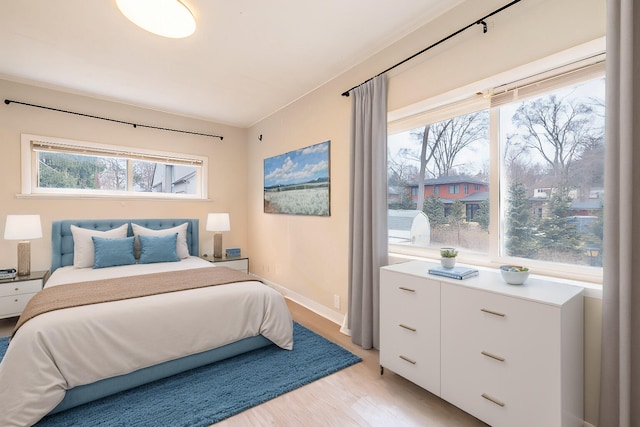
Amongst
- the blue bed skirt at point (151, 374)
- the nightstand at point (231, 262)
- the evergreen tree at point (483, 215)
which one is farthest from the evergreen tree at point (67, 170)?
the evergreen tree at point (483, 215)

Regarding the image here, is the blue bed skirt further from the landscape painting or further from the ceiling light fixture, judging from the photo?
the ceiling light fixture

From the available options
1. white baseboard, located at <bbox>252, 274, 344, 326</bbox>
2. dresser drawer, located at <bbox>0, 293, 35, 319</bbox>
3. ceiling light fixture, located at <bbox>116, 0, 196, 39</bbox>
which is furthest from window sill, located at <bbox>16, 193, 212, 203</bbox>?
ceiling light fixture, located at <bbox>116, 0, 196, 39</bbox>

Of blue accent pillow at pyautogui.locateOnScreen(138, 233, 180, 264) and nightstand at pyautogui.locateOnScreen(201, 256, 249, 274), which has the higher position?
blue accent pillow at pyautogui.locateOnScreen(138, 233, 180, 264)

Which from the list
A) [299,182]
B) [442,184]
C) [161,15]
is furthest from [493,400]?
[161,15]

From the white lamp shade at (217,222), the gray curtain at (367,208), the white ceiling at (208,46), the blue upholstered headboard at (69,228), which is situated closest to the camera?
the white ceiling at (208,46)

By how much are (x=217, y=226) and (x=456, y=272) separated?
11.4ft

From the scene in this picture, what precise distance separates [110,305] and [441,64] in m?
2.91

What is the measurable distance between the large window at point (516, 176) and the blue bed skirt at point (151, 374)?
1.56 m

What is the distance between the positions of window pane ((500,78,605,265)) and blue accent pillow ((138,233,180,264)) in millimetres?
3504

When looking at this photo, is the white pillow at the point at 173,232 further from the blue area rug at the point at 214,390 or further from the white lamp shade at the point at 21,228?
the blue area rug at the point at 214,390

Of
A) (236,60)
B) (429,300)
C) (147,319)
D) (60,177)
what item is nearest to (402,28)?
(236,60)

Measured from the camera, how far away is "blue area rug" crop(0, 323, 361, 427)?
5.79ft

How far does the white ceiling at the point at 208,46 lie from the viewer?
2174mm

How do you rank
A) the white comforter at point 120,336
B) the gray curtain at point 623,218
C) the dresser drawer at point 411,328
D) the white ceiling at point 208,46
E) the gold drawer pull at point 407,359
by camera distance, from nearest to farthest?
the gray curtain at point 623,218
the white comforter at point 120,336
the dresser drawer at point 411,328
the gold drawer pull at point 407,359
the white ceiling at point 208,46
